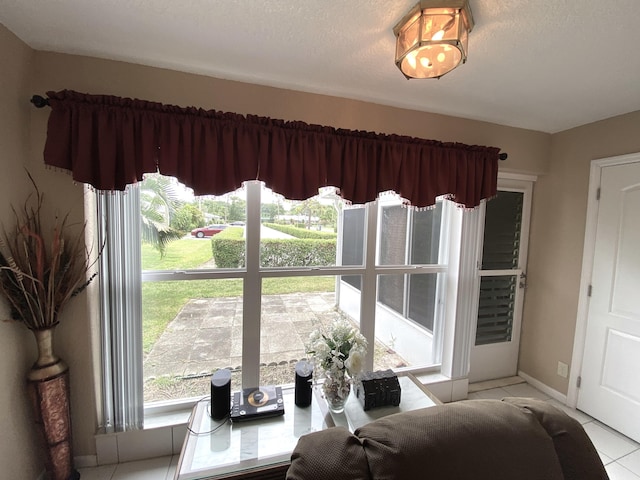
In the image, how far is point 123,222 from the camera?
5.22ft

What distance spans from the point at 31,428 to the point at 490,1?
297 cm

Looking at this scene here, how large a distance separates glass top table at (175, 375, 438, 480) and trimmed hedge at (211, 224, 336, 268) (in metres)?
0.85

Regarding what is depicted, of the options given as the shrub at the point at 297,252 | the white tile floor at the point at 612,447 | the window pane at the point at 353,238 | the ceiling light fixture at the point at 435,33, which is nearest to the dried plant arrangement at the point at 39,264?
the shrub at the point at 297,252

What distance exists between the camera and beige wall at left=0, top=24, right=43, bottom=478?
4.27 ft

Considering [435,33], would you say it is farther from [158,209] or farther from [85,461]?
[85,461]

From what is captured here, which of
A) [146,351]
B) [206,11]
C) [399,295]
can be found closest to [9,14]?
[206,11]

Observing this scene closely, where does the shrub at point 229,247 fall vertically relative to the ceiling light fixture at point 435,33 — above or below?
below

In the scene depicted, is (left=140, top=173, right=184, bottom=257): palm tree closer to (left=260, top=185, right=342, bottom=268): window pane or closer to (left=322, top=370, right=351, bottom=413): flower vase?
(left=260, top=185, right=342, bottom=268): window pane

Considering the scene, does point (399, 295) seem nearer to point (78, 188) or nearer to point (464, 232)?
point (464, 232)

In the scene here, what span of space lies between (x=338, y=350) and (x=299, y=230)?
92 cm

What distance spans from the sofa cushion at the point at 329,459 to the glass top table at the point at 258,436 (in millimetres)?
551

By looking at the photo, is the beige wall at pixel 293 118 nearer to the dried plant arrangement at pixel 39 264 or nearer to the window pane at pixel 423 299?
the dried plant arrangement at pixel 39 264

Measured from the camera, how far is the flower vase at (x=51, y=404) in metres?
1.39

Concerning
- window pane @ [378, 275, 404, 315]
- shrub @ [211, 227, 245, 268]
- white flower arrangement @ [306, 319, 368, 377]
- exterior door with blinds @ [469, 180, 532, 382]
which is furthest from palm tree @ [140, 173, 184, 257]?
exterior door with blinds @ [469, 180, 532, 382]
